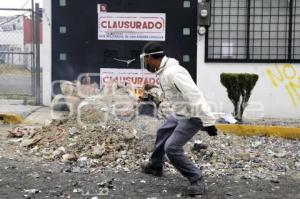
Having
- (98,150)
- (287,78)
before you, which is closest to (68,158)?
(98,150)

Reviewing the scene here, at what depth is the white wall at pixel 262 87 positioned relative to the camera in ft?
43.7

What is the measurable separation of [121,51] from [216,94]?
2.49 m

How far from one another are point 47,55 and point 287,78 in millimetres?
5770

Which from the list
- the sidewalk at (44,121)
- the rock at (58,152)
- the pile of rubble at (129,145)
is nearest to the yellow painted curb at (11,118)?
the sidewalk at (44,121)

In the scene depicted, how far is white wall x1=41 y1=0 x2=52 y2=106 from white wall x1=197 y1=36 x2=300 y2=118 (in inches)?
142

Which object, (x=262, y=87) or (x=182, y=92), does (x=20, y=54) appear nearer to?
(x=262, y=87)

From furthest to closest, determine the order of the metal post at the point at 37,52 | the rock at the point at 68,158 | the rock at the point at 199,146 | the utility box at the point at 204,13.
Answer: the metal post at the point at 37,52
the utility box at the point at 204,13
the rock at the point at 199,146
the rock at the point at 68,158

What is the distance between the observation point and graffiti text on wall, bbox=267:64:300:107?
43.6 feet

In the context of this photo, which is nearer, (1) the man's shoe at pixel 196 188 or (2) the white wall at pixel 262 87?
(1) the man's shoe at pixel 196 188

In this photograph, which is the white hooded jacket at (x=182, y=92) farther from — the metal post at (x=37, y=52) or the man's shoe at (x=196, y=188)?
the metal post at (x=37, y=52)

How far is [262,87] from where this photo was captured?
13.4 metres

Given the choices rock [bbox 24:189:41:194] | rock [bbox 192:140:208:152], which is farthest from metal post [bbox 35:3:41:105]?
rock [bbox 24:189:41:194]

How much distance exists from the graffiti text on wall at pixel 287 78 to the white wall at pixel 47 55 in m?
5.27

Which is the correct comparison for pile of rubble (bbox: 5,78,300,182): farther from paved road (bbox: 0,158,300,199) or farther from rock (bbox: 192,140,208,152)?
paved road (bbox: 0,158,300,199)
